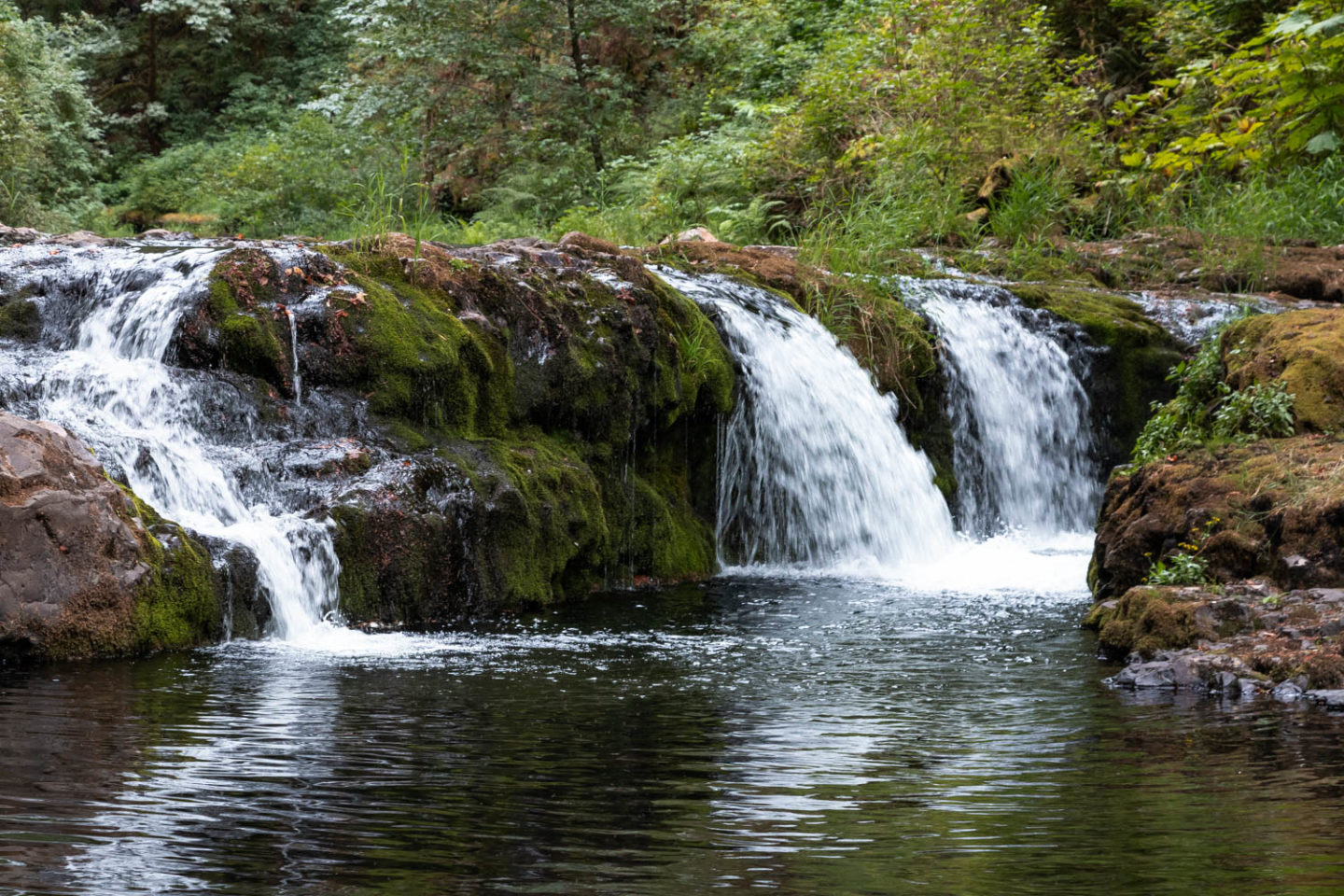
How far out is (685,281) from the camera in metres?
10.3

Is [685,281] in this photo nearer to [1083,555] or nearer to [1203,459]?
[1083,555]

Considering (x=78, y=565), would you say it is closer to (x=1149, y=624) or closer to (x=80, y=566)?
(x=80, y=566)

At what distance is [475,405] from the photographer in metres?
8.05

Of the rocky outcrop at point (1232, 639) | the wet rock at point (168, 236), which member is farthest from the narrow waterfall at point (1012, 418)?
the wet rock at point (168, 236)

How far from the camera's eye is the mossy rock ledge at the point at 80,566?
541 cm

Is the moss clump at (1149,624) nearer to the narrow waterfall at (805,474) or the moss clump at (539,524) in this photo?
the moss clump at (539,524)

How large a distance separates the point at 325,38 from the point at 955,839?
97.8ft

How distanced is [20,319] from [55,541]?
2.74 m

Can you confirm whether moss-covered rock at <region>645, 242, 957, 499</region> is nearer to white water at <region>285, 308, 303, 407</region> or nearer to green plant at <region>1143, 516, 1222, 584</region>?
white water at <region>285, 308, 303, 407</region>

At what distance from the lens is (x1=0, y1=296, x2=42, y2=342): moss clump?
7645mm

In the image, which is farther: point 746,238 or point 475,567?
point 746,238

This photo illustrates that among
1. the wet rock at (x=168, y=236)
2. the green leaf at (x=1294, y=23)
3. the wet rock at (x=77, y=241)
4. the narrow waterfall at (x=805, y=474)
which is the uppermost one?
the green leaf at (x=1294, y=23)

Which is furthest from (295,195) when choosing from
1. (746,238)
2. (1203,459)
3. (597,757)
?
(597,757)

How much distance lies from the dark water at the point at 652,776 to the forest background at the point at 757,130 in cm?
434
